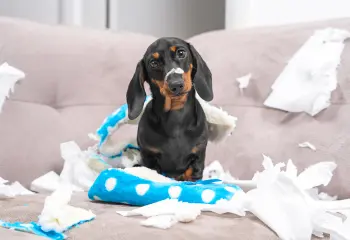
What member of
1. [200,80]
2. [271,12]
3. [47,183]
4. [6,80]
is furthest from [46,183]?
[271,12]

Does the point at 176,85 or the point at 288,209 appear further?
the point at 176,85

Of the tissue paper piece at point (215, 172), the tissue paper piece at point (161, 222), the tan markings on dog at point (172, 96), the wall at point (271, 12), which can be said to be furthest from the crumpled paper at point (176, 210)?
the wall at point (271, 12)

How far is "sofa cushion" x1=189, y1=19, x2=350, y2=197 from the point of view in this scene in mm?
1213

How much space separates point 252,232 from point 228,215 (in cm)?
8

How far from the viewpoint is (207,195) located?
86 centimetres

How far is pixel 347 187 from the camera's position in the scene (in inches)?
45.4

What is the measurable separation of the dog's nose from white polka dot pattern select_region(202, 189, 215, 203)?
19 cm

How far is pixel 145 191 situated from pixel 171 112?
216 mm

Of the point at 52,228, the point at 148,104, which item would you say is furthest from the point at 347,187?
the point at 52,228

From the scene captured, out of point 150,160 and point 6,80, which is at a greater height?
point 6,80

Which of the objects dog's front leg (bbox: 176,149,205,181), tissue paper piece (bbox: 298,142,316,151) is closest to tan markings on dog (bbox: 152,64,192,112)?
dog's front leg (bbox: 176,149,205,181)

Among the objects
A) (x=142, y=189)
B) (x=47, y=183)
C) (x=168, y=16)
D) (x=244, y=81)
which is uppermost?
(x=168, y=16)

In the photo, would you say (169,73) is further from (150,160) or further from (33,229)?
(33,229)

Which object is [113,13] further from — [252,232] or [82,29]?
[252,232]
